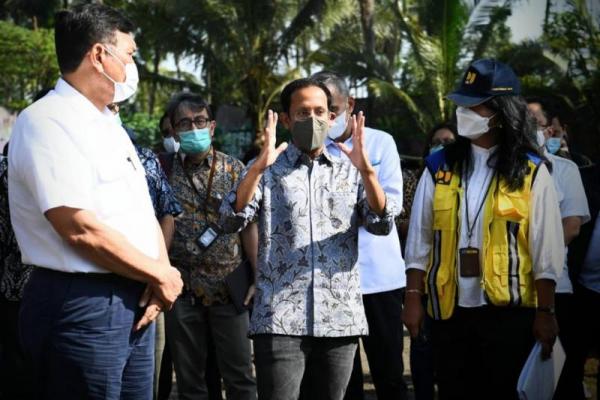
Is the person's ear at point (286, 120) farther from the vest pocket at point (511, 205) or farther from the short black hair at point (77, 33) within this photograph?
the short black hair at point (77, 33)

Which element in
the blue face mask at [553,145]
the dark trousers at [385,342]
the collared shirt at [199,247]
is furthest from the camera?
the blue face mask at [553,145]

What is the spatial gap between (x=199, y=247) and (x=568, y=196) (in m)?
2.26

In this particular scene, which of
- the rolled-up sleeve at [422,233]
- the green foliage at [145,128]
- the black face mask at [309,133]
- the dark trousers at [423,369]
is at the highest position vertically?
the green foliage at [145,128]

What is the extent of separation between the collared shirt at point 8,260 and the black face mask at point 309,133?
1.84 m

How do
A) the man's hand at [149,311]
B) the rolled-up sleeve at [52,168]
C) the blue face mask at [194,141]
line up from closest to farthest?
the rolled-up sleeve at [52,168]
the man's hand at [149,311]
the blue face mask at [194,141]

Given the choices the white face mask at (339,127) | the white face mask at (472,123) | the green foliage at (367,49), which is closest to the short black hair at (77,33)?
the white face mask at (472,123)

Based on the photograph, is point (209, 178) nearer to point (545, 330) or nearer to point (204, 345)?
point (204, 345)

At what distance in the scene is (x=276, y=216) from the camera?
14.9ft

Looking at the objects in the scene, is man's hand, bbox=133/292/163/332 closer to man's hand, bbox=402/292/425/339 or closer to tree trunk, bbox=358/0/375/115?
man's hand, bbox=402/292/425/339

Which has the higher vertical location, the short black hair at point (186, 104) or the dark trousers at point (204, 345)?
the short black hair at point (186, 104)

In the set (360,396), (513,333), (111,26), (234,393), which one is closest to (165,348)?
(234,393)

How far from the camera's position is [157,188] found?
206 inches

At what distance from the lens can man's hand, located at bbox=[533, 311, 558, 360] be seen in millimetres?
4395

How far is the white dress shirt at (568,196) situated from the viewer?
5727 millimetres
